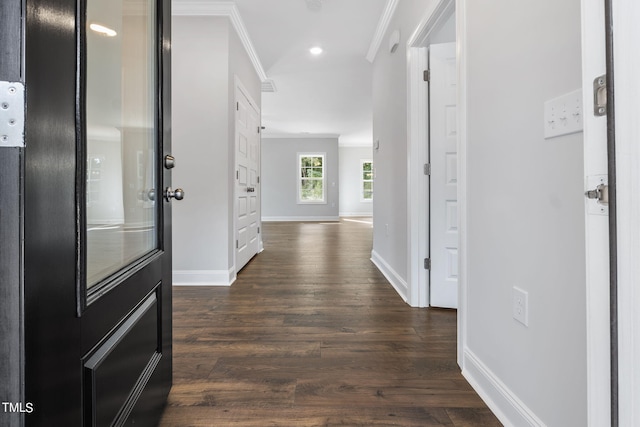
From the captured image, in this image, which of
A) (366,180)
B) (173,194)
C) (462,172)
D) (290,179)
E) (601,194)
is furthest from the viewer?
(366,180)

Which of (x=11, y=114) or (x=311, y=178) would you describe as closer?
(x=11, y=114)

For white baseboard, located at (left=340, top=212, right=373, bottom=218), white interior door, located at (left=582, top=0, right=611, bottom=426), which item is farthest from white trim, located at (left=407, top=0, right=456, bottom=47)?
white baseboard, located at (left=340, top=212, right=373, bottom=218)

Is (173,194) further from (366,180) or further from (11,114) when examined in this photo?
(366,180)

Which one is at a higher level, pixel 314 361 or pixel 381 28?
pixel 381 28

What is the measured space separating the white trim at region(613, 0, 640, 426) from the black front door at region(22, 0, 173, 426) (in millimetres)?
925

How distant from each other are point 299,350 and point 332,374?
28cm

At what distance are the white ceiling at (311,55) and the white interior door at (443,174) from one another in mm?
1103

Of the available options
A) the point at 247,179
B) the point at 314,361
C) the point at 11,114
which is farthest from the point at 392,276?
the point at 11,114

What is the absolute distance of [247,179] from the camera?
12.5 feet

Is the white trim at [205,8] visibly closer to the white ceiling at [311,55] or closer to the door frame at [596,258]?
the white ceiling at [311,55]

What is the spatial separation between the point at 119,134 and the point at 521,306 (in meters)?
1.35

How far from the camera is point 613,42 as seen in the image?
54cm

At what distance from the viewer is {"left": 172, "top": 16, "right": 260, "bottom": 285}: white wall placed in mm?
2916

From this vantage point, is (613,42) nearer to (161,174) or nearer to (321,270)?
(161,174)
